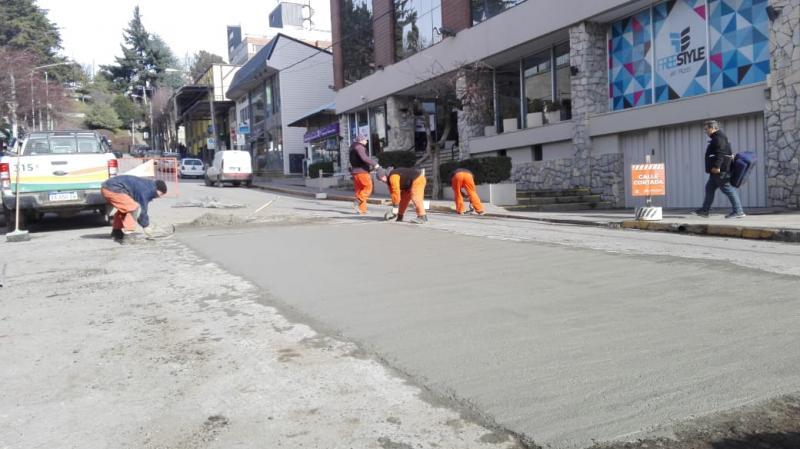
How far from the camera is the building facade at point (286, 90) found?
43781mm

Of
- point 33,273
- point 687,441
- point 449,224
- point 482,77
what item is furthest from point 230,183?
point 687,441

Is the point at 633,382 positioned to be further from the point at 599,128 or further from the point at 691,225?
the point at 599,128

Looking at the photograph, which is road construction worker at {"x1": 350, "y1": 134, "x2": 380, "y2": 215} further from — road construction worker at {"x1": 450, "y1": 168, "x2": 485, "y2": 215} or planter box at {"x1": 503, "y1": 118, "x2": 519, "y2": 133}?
planter box at {"x1": 503, "y1": 118, "x2": 519, "y2": 133}

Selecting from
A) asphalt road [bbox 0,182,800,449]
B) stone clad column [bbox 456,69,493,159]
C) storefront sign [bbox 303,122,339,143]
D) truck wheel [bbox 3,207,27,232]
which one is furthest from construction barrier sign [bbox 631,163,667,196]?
storefront sign [bbox 303,122,339,143]

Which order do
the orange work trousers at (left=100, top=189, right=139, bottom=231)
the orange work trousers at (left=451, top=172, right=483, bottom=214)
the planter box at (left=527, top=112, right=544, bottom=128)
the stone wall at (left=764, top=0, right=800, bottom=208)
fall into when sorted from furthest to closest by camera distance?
the planter box at (left=527, top=112, right=544, bottom=128) < the orange work trousers at (left=451, top=172, right=483, bottom=214) < the stone wall at (left=764, top=0, right=800, bottom=208) < the orange work trousers at (left=100, top=189, right=139, bottom=231)

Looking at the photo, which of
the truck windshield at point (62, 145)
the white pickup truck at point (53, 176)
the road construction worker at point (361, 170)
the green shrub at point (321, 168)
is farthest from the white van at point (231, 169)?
the road construction worker at point (361, 170)

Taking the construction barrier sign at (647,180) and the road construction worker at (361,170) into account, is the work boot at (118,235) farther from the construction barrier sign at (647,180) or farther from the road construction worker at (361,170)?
the construction barrier sign at (647,180)

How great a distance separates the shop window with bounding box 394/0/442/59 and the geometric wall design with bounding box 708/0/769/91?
38.5 ft

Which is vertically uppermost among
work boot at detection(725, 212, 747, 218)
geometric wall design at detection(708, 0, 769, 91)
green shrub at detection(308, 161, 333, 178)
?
geometric wall design at detection(708, 0, 769, 91)

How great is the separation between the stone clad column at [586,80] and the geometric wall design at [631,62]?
0.25m

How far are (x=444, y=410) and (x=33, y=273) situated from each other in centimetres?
670

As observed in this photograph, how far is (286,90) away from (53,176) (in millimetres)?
33196

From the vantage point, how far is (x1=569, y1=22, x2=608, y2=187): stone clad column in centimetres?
1806

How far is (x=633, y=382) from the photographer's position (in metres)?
3.53
